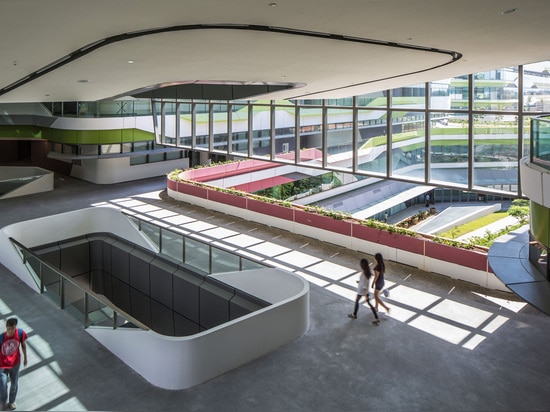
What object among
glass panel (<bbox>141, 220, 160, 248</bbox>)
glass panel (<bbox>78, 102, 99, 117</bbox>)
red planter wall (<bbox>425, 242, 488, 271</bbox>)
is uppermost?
glass panel (<bbox>78, 102, 99, 117</bbox>)

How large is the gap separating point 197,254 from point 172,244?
1.60m

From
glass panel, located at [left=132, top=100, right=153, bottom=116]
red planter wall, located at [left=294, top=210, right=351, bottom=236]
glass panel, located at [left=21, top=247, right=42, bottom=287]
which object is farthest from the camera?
glass panel, located at [left=132, top=100, right=153, bottom=116]

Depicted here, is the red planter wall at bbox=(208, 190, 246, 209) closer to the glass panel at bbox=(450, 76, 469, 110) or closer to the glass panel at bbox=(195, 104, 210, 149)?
the glass panel at bbox=(195, 104, 210, 149)

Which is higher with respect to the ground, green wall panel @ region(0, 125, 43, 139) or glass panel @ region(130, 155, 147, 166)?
green wall panel @ region(0, 125, 43, 139)

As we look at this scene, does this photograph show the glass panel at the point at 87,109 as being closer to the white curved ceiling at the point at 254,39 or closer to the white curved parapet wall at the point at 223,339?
the white curved ceiling at the point at 254,39

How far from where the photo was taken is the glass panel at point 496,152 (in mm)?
15296

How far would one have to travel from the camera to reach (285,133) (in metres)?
22.3

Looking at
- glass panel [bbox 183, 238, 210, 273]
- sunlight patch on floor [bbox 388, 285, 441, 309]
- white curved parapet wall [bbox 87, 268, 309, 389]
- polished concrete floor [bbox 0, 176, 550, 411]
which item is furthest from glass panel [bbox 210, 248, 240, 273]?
sunlight patch on floor [bbox 388, 285, 441, 309]

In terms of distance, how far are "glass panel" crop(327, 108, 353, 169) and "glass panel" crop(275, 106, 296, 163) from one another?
2.09 m

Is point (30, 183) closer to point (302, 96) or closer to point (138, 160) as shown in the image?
point (138, 160)

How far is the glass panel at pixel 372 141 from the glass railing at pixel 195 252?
7381 millimetres

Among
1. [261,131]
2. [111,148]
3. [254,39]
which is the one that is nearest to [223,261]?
[254,39]

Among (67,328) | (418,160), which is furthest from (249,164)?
(67,328)

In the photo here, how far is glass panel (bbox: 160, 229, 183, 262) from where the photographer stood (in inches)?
609
